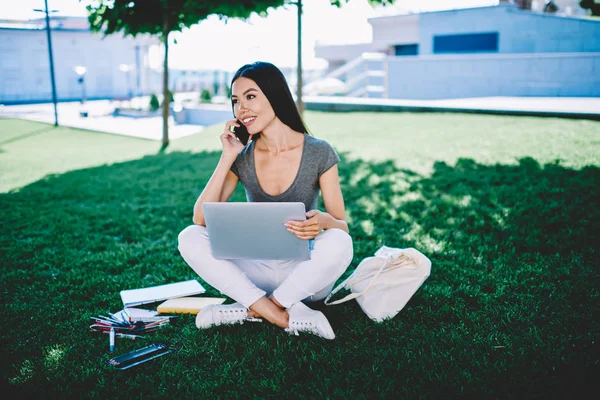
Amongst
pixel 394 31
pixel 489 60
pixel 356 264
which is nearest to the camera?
pixel 356 264

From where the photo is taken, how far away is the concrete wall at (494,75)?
14.8 metres

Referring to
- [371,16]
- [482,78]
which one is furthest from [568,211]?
[371,16]

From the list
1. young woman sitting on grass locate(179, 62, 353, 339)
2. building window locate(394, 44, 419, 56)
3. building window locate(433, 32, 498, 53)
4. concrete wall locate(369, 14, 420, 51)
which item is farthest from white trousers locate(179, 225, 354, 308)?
building window locate(394, 44, 419, 56)

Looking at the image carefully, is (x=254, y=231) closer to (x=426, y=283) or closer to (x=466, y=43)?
(x=426, y=283)

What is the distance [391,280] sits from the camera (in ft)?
9.38

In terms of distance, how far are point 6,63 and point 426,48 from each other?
22.6 m

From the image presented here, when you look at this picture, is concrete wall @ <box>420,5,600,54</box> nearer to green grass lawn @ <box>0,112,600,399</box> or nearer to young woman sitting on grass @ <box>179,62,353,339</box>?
green grass lawn @ <box>0,112,600,399</box>

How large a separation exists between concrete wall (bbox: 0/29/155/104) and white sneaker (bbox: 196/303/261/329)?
2316 cm

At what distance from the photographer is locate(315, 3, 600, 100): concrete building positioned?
15.2 metres

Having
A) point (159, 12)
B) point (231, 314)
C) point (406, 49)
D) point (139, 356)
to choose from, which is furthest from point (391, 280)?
point (406, 49)

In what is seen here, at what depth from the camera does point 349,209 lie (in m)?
5.40

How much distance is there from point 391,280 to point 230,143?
127cm

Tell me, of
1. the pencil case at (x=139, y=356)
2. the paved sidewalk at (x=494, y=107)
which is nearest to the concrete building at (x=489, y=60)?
the paved sidewalk at (x=494, y=107)

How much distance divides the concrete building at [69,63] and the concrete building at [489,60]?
16252 mm
